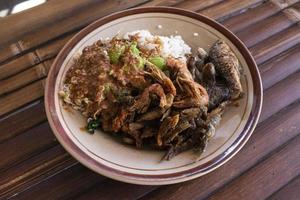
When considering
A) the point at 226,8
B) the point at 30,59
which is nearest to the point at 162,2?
the point at 226,8

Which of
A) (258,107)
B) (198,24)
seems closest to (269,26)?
(198,24)

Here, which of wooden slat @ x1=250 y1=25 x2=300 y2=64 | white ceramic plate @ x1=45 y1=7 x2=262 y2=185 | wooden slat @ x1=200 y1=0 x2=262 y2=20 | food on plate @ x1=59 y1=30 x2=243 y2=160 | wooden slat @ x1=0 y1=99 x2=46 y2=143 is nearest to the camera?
white ceramic plate @ x1=45 y1=7 x2=262 y2=185

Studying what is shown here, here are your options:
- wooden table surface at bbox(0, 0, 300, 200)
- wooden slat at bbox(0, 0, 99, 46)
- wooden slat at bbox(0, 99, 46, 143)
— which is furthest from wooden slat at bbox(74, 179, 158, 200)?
wooden slat at bbox(0, 0, 99, 46)

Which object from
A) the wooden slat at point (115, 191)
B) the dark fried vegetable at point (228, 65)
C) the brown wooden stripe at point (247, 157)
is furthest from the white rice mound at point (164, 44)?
the wooden slat at point (115, 191)

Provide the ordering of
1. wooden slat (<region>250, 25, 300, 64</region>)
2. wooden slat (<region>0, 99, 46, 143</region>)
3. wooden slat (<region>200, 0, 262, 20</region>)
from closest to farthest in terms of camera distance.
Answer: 1. wooden slat (<region>0, 99, 46, 143</region>)
2. wooden slat (<region>250, 25, 300, 64</region>)
3. wooden slat (<region>200, 0, 262, 20</region>)

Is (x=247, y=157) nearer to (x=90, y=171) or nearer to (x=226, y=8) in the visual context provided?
(x=90, y=171)

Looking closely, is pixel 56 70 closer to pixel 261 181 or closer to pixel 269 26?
pixel 261 181

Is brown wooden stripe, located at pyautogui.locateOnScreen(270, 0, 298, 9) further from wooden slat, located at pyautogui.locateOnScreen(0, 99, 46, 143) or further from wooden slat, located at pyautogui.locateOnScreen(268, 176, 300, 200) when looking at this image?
wooden slat, located at pyautogui.locateOnScreen(0, 99, 46, 143)
